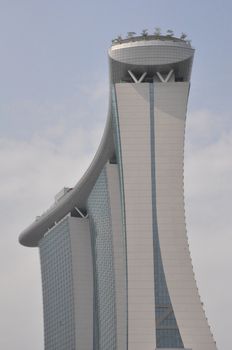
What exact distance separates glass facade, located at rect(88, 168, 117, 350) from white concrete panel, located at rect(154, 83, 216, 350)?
17678 mm

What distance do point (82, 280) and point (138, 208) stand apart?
33.4 metres

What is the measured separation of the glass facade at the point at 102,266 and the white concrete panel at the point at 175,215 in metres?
17.7

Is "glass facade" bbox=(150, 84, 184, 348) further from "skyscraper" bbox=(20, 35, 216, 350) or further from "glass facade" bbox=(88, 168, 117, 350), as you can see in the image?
"glass facade" bbox=(88, 168, 117, 350)

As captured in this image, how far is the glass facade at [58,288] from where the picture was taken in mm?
104062

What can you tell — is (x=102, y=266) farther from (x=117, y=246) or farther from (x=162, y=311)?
(x=162, y=311)

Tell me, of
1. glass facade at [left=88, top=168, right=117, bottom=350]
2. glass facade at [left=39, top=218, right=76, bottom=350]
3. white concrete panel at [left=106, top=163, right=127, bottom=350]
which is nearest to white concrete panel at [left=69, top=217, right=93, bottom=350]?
glass facade at [left=39, top=218, right=76, bottom=350]

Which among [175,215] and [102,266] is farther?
[102,266]

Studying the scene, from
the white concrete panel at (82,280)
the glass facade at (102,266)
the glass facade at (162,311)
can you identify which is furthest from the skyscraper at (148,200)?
the white concrete panel at (82,280)

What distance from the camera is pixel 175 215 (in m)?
71.0

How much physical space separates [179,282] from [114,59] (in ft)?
78.1

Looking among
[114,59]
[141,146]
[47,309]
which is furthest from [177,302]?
[47,309]

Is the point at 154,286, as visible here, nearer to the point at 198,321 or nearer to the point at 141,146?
the point at 198,321

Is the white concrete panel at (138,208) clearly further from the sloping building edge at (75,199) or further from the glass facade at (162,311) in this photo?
the sloping building edge at (75,199)

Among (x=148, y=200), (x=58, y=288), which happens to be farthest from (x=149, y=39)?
(x=58, y=288)
